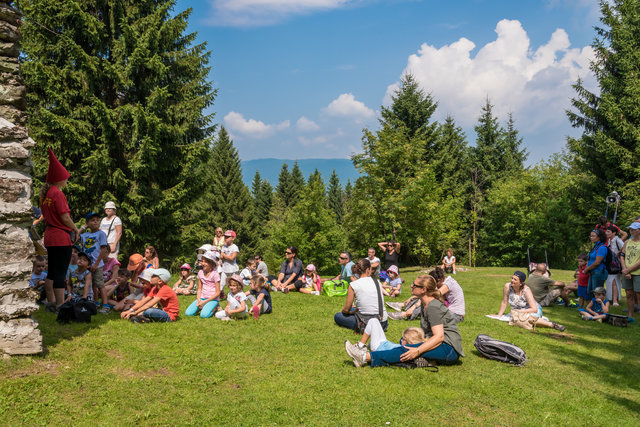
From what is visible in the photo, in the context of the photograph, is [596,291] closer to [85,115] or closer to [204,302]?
[204,302]

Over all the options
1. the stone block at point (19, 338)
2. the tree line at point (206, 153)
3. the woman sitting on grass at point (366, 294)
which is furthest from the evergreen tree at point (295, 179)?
the stone block at point (19, 338)

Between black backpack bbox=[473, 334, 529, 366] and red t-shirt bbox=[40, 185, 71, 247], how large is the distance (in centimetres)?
771

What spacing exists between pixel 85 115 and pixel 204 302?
1464 cm

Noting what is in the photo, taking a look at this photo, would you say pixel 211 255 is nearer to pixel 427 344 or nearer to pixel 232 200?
pixel 427 344

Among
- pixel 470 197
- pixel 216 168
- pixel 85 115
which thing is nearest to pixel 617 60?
pixel 470 197

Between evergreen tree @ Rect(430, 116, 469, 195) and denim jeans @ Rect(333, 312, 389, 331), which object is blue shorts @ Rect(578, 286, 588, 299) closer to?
denim jeans @ Rect(333, 312, 389, 331)

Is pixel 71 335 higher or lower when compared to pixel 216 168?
lower

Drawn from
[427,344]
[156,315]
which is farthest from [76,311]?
[427,344]

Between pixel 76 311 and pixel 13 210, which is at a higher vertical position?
A: pixel 13 210

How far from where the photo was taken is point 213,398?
5406mm

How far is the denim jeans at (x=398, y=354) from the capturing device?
691 cm

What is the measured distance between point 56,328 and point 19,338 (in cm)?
135

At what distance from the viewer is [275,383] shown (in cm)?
600

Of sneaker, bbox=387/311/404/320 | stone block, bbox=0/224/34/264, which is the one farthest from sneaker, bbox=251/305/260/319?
stone block, bbox=0/224/34/264
